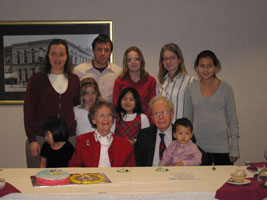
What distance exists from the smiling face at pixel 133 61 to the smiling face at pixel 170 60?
0.27 m

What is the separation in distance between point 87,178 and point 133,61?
1.63 metres

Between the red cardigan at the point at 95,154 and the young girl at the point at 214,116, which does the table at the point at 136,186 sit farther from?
the young girl at the point at 214,116

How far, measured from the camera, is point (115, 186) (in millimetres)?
1965

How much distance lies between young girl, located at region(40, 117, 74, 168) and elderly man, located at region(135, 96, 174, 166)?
2.09 feet

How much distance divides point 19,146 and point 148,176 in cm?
286

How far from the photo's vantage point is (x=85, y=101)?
3420mm

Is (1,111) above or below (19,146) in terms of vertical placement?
above

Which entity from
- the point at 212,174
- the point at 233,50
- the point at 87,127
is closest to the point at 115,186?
the point at 212,174

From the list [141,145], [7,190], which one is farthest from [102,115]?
[7,190]

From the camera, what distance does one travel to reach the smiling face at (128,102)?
333 centimetres

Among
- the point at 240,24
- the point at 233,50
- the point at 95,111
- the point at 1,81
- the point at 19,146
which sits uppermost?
the point at 240,24

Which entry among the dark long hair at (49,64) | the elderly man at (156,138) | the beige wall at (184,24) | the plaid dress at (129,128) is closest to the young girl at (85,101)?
the dark long hair at (49,64)

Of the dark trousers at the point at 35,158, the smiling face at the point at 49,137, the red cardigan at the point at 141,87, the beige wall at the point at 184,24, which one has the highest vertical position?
the beige wall at the point at 184,24

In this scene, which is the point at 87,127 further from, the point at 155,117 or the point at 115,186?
the point at 115,186
